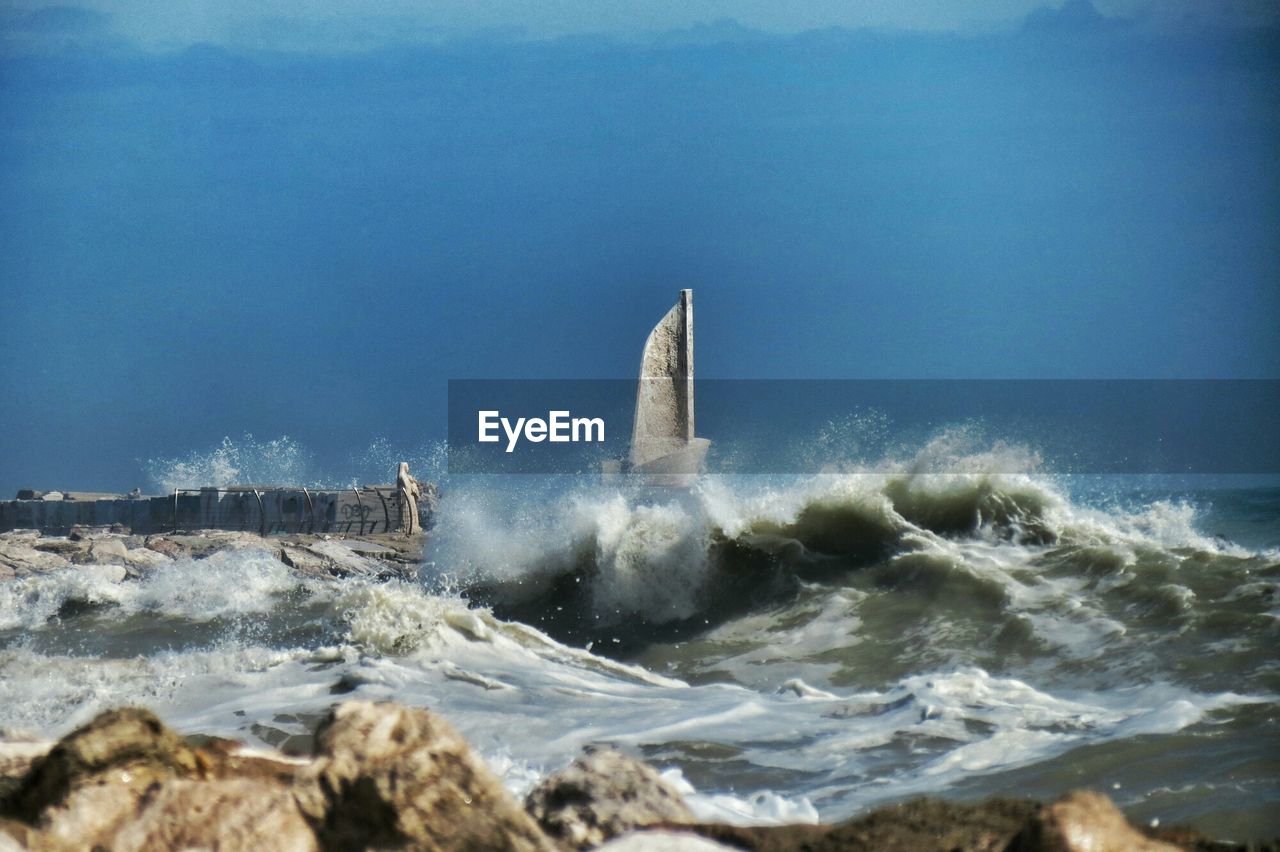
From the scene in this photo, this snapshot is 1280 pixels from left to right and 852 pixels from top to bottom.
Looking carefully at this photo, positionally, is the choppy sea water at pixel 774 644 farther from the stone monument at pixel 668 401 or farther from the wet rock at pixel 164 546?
the wet rock at pixel 164 546

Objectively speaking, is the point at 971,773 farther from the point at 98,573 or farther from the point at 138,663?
the point at 98,573

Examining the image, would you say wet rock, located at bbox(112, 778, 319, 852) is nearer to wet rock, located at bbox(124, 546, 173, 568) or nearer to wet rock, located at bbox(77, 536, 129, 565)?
wet rock, located at bbox(124, 546, 173, 568)

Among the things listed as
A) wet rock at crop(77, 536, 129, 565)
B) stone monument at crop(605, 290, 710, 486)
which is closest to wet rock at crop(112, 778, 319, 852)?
stone monument at crop(605, 290, 710, 486)

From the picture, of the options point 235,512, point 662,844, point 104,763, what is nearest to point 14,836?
point 104,763

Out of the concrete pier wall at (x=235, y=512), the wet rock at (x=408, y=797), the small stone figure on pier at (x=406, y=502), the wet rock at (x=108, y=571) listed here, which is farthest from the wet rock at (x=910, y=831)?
the concrete pier wall at (x=235, y=512)

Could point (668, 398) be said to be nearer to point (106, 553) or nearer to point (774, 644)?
point (774, 644)

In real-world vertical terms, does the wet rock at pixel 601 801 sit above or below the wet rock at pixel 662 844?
below
